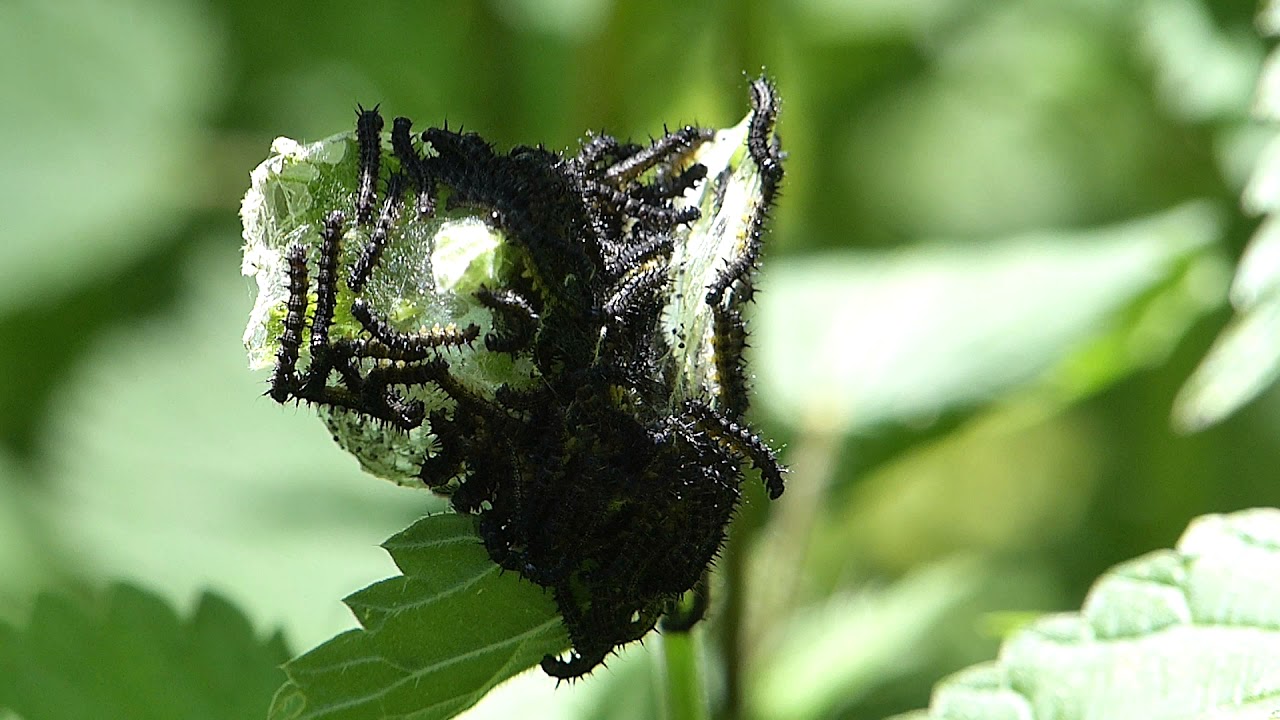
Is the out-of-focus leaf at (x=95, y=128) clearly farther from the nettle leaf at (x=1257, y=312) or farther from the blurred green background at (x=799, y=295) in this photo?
the nettle leaf at (x=1257, y=312)

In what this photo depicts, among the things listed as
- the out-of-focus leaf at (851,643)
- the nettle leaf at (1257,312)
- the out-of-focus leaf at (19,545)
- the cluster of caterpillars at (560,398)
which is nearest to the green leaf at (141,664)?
the cluster of caterpillars at (560,398)

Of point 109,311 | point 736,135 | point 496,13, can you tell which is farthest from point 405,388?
point 109,311

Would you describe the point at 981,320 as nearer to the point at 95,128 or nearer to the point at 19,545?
the point at 19,545

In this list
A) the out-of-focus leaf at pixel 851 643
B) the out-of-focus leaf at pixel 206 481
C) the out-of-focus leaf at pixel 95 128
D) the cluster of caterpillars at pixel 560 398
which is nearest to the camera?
the cluster of caterpillars at pixel 560 398

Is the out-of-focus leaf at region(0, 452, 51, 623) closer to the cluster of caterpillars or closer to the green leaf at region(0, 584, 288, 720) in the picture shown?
the green leaf at region(0, 584, 288, 720)

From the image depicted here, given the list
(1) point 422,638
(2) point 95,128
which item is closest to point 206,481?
(2) point 95,128

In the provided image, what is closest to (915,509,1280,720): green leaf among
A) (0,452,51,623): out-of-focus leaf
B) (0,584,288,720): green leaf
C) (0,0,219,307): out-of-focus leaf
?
(0,584,288,720): green leaf
